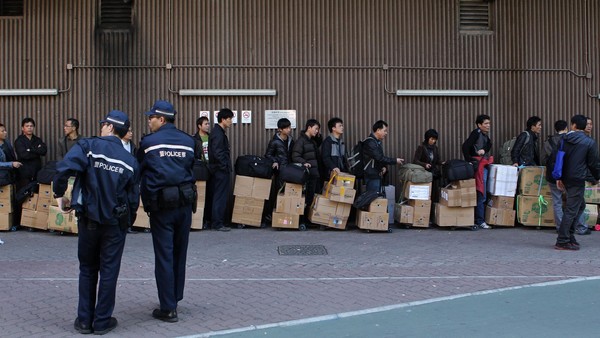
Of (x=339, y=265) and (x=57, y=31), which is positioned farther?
(x=57, y=31)

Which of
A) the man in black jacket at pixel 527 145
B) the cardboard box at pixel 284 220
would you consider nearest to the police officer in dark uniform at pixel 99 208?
the cardboard box at pixel 284 220

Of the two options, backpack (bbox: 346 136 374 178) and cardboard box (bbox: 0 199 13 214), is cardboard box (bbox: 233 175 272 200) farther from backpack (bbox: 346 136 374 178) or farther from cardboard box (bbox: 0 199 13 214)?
cardboard box (bbox: 0 199 13 214)

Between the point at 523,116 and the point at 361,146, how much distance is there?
333 centimetres

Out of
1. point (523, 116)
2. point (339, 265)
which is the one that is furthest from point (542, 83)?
point (339, 265)

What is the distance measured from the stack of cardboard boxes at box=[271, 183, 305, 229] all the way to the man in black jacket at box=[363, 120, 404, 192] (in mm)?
1214

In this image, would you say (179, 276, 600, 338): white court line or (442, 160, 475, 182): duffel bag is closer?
(179, 276, 600, 338): white court line

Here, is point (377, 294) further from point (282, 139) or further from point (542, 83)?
point (542, 83)

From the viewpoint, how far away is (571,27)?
12938 mm

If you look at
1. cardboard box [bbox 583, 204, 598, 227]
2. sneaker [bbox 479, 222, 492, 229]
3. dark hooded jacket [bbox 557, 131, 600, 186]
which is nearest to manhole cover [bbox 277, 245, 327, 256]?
sneaker [bbox 479, 222, 492, 229]

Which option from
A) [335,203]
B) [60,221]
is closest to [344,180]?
[335,203]

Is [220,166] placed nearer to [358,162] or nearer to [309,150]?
[309,150]

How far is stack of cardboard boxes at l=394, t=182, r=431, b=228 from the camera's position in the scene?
1183 cm

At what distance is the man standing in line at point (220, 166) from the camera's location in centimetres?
1155

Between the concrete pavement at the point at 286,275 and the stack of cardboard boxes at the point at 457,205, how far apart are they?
21cm
